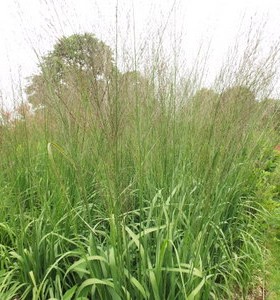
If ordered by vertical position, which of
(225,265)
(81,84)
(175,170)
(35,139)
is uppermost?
(81,84)

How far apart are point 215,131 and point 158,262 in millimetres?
711

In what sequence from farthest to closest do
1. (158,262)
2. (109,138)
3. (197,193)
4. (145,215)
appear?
1. (145,215)
2. (197,193)
3. (158,262)
4. (109,138)

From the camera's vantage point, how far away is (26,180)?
252 centimetres

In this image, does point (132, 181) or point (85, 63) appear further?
point (132, 181)

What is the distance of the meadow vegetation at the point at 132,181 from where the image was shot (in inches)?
58.3

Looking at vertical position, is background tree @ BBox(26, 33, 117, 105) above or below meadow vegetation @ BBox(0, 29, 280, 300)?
above

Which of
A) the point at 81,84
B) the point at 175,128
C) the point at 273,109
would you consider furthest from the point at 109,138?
the point at 273,109

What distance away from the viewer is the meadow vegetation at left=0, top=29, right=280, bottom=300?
148 centimetres

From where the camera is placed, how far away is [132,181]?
1.82m

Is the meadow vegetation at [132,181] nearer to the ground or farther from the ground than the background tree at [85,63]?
nearer to the ground

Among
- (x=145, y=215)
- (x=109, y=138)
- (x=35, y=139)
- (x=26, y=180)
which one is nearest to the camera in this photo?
(x=109, y=138)

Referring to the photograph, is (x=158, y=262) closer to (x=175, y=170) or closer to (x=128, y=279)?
(x=128, y=279)

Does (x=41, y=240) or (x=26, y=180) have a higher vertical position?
(x=26, y=180)

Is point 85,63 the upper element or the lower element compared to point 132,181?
upper
